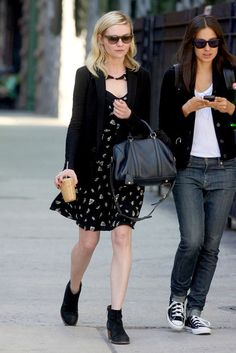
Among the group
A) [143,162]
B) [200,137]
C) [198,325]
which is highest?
[200,137]

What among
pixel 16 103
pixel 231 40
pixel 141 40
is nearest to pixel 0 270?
pixel 231 40

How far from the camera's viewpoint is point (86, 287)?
28.8 feet

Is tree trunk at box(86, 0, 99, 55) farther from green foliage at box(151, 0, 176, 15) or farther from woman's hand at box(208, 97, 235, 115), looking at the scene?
woman's hand at box(208, 97, 235, 115)

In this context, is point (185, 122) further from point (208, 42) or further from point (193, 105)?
point (208, 42)

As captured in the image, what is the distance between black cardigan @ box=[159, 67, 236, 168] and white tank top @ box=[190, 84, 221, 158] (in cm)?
3

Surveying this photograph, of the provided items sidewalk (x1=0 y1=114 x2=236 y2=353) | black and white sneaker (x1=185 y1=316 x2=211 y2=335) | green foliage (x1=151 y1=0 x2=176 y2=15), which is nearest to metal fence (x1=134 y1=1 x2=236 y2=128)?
sidewalk (x1=0 y1=114 x2=236 y2=353)

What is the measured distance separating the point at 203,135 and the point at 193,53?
44cm

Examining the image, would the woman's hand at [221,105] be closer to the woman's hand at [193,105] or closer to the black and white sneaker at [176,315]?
the woman's hand at [193,105]

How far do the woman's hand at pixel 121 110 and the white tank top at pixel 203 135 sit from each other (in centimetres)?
45

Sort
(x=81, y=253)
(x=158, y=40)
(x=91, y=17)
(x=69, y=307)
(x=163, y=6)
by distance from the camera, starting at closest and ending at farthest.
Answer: (x=81, y=253), (x=69, y=307), (x=158, y=40), (x=163, y=6), (x=91, y=17)

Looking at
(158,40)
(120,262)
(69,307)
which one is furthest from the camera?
(158,40)

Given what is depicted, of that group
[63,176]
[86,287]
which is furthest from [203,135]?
[86,287]

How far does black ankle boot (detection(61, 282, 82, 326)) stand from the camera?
7.44m

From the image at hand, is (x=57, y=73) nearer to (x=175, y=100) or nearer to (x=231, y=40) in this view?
(x=231, y=40)
